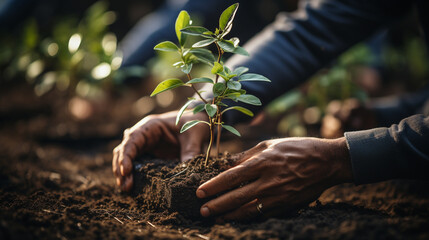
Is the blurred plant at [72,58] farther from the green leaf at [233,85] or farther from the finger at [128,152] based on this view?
the green leaf at [233,85]

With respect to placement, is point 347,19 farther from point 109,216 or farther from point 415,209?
point 109,216

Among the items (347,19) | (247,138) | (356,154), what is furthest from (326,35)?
(247,138)

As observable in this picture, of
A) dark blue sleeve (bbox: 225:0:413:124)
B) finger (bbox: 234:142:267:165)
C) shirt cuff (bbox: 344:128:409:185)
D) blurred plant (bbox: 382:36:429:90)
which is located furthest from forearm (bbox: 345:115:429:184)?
blurred plant (bbox: 382:36:429:90)

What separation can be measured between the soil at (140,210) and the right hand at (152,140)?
65 millimetres

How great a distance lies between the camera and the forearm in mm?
1082

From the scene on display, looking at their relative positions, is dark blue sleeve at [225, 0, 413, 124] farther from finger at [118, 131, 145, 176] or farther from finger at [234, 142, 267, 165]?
finger at [118, 131, 145, 176]

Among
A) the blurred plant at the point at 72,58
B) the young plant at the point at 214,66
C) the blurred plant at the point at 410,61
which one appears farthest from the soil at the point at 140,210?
the blurred plant at the point at 410,61

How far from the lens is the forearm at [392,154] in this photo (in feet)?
3.55

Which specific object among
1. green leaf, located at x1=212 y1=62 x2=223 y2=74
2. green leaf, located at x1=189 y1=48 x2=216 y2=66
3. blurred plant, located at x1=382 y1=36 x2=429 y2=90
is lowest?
blurred plant, located at x1=382 y1=36 x2=429 y2=90

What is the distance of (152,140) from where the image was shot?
1393mm

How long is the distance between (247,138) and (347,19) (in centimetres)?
133

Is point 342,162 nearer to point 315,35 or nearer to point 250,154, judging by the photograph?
point 250,154

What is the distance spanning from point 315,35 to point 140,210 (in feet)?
4.47

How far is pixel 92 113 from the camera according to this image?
3.30 m
